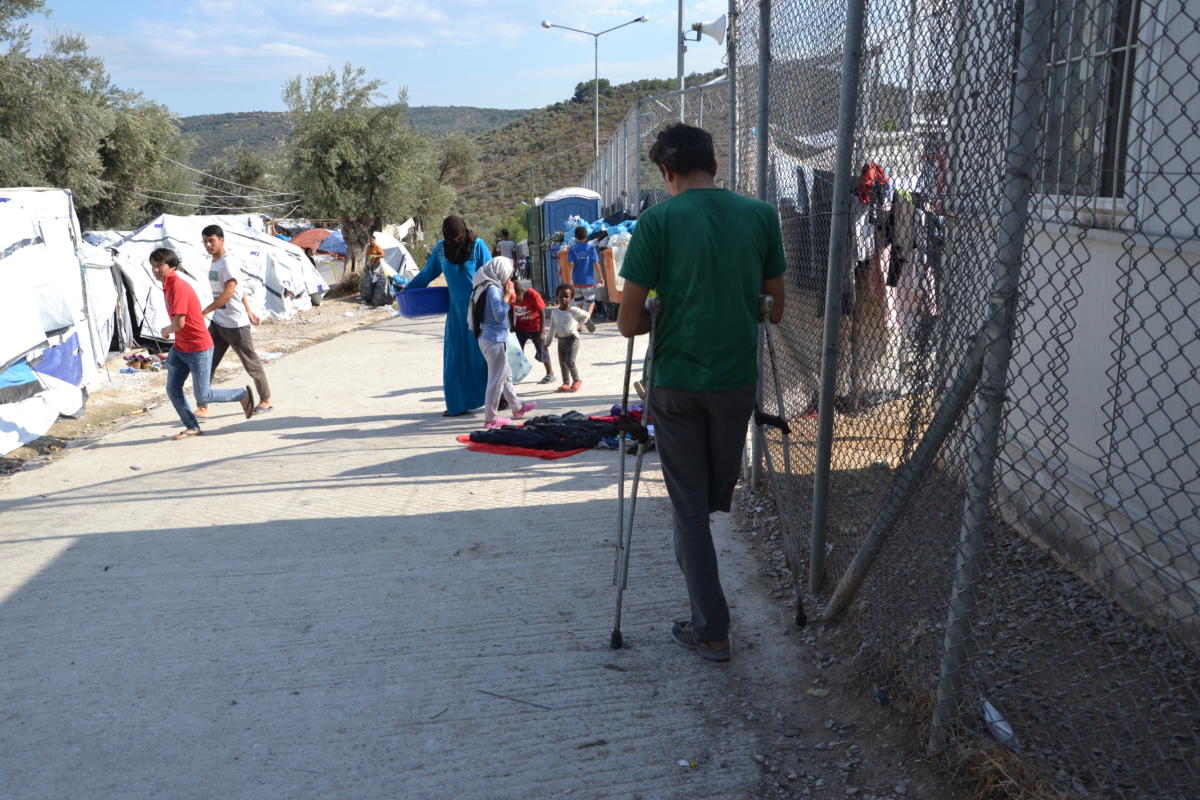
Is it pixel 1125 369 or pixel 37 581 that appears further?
pixel 37 581

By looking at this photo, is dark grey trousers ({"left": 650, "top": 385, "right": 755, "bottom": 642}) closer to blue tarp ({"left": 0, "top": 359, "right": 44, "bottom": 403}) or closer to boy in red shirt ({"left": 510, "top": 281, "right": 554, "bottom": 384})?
boy in red shirt ({"left": 510, "top": 281, "right": 554, "bottom": 384})

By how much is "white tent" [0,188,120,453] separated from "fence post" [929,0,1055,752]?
7.59 m

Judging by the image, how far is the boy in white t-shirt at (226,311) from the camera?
8.86 metres

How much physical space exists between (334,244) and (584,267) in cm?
1727

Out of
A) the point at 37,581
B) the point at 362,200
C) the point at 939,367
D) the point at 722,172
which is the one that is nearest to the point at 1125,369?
the point at 939,367

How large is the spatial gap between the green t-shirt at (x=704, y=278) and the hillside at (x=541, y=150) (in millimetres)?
49610

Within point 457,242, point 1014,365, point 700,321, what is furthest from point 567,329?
point 700,321

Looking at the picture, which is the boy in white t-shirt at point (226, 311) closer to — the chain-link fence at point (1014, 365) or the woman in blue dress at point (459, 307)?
the woman in blue dress at point (459, 307)

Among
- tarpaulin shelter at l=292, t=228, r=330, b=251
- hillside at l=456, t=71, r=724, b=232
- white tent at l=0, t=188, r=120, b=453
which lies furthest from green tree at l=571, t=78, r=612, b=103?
white tent at l=0, t=188, r=120, b=453

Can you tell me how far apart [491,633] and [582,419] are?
12.9ft

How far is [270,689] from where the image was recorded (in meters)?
3.65

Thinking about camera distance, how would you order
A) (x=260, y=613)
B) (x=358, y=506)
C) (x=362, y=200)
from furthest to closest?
(x=362, y=200) → (x=358, y=506) → (x=260, y=613)

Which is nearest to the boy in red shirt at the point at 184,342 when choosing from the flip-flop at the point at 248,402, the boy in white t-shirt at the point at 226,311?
the flip-flop at the point at 248,402

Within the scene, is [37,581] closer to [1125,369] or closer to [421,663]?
[421,663]
